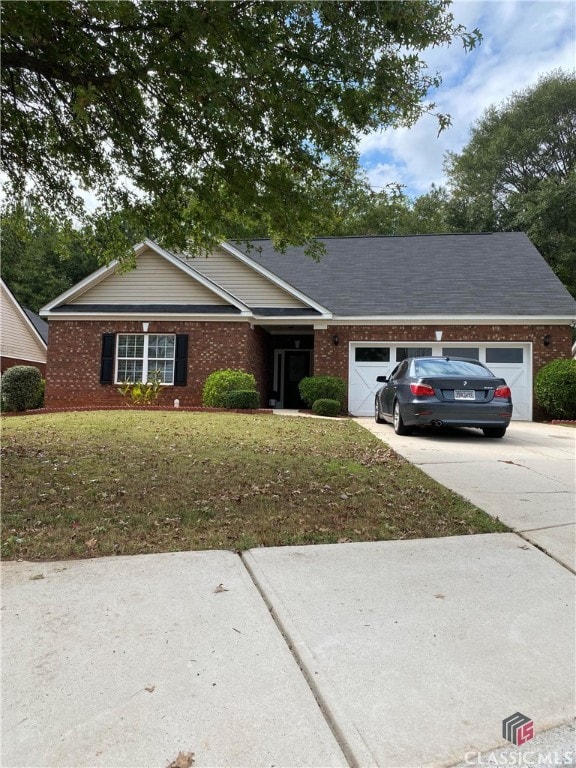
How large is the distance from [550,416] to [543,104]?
3022 centimetres

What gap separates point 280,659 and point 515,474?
15.7 ft

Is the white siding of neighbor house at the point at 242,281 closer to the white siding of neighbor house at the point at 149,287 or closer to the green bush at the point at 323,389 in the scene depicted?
the white siding of neighbor house at the point at 149,287

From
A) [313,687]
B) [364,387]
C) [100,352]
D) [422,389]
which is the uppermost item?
[100,352]

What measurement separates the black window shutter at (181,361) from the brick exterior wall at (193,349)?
0.14m

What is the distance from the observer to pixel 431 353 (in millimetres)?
15555

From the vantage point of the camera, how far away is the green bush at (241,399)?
46.3ft

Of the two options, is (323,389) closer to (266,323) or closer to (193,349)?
(266,323)

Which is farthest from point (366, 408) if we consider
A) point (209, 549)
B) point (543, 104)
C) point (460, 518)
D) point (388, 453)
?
point (543, 104)

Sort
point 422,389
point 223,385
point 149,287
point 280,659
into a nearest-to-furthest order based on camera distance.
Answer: point 280,659
point 422,389
point 223,385
point 149,287

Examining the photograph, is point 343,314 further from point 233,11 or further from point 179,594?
point 179,594

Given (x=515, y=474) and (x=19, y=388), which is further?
(x=19, y=388)

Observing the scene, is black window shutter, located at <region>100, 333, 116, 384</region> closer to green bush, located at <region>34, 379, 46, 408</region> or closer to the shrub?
the shrub

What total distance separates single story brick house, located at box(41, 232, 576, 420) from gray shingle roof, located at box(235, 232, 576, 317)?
0.07 meters

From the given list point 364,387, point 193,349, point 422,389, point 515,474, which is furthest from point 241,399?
point 515,474
